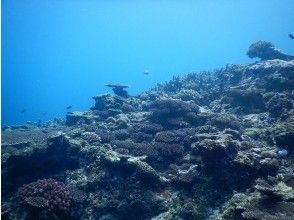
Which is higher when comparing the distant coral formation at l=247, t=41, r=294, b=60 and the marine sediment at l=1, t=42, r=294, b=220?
the distant coral formation at l=247, t=41, r=294, b=60

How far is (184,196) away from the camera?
9.96 metres

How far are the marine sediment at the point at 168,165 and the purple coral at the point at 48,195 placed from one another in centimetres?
3

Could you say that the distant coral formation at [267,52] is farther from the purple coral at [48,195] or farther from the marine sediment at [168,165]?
the purple coral at [48,195]

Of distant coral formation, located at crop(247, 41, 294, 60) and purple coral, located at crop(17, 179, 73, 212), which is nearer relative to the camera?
purple coral, located at crop(17, 179, 73, 212)

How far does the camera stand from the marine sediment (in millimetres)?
→ 9125

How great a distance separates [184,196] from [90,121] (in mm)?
11054

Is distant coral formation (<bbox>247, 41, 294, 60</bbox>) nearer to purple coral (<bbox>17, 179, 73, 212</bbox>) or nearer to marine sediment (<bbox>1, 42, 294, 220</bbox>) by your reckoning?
marine sediment (<bbox>1, 42, 294, 220</bbox>)

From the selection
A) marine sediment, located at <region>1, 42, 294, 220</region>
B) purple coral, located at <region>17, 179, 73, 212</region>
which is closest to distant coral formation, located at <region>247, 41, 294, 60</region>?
marine sediment, located at <region>1, 42, 294, 220</region>

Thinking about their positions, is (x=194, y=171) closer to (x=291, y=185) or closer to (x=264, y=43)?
(x=291, y=185)

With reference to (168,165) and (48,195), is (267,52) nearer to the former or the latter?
(168,165)

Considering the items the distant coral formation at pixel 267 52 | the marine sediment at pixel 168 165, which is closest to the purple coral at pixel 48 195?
the marine sediment at pixel 168 165

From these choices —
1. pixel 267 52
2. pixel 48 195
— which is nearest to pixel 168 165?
pixel 48 195

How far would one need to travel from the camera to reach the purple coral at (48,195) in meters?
9.12

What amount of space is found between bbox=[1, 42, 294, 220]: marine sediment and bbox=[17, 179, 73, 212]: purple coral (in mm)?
29
